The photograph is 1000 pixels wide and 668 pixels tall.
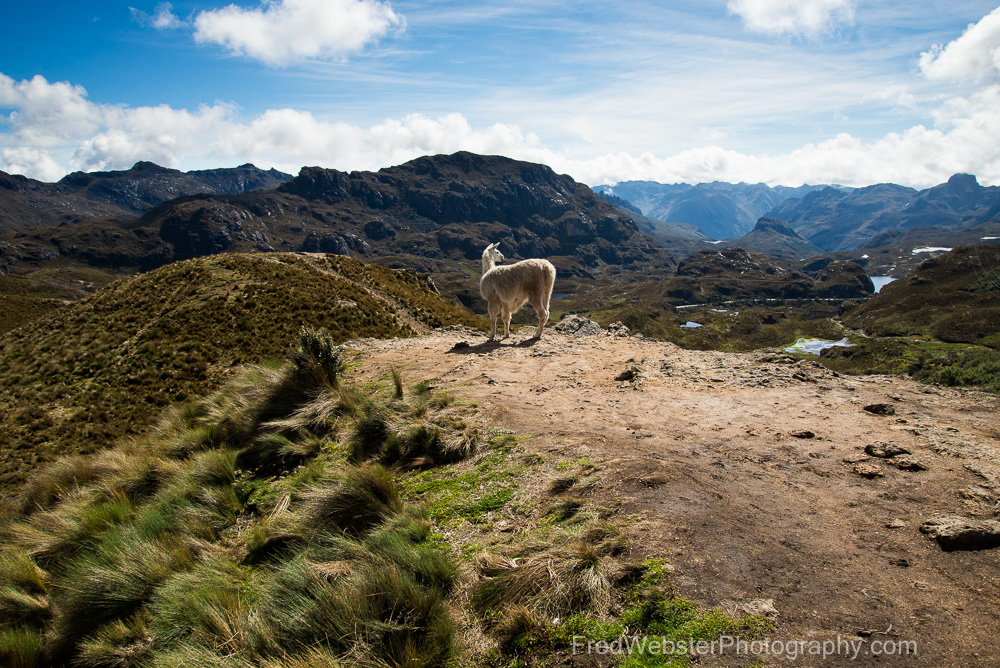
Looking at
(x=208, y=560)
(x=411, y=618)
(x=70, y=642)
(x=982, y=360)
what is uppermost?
(x=982, y=360)

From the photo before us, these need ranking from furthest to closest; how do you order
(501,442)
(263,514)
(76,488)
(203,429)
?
(203,429), (76,488), (501,442), (263,514)

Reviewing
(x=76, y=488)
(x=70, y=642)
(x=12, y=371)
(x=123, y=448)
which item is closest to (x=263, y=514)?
(x=70, y=642)

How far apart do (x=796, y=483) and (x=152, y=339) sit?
84.2ft

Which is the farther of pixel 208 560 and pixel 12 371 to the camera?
pixel 12 371

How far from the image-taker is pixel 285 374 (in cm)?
1158

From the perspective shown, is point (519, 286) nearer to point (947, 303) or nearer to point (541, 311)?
point (541, 311)

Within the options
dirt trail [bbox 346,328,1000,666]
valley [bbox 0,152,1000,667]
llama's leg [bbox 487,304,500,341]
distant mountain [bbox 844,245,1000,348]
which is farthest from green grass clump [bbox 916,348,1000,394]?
distant mountain [bbox 844,245,1000,348]

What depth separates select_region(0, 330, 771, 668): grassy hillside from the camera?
13.7 feet

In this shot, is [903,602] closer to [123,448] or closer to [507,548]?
[507,548]

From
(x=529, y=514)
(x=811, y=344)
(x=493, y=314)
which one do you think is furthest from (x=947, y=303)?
(x=529, y=514)

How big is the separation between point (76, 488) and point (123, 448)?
1935mm

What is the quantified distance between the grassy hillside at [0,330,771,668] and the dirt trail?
23.8 inches

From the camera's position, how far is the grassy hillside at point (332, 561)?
418 cm

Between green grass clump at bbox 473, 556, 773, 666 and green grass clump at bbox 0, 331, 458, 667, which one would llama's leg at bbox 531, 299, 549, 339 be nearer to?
green grass clump at bbox 0, 331, 458, 667
